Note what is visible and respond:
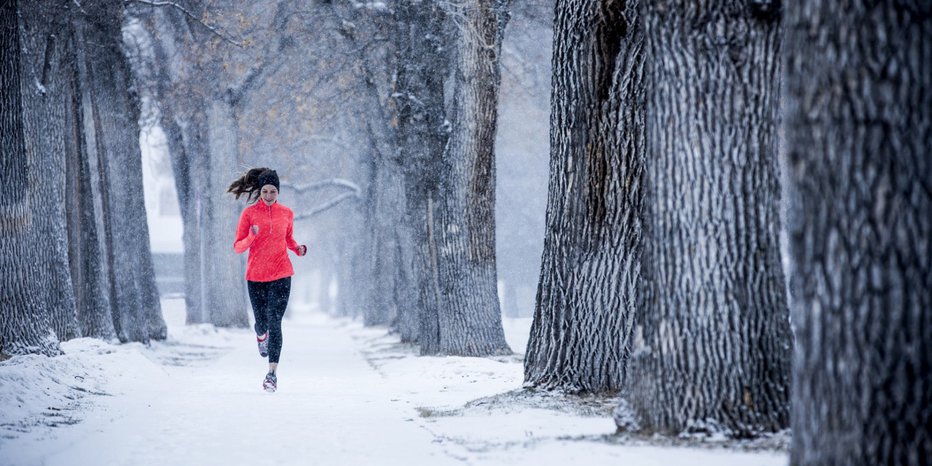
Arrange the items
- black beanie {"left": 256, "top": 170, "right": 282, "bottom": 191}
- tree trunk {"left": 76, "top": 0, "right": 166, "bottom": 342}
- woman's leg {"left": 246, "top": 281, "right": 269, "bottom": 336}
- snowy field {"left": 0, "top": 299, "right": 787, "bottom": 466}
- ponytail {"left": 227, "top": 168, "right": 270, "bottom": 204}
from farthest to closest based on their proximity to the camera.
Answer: tree trunk {"left": 76, "top": 0, "right": 166, "bottom": 342}, ponytail {"left": 227, "top": 168, "right": 270, "bottom": 204}, black beanie {"left": 256, "top": 170, "right": 282, "bottom": 191}, woman's leg {"left": 246, "top": 281, "right": 269, "bottom": 336}, snowy field {"left": 0, "top": 299, "right": 787, "bottom": 466}

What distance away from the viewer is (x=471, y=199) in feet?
42.7

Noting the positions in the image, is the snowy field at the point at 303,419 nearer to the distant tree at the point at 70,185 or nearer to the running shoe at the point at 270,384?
the running shoe at the point at 270,384

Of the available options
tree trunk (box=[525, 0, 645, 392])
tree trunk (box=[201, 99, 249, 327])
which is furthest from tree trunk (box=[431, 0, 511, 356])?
tree trunk (box=[201, 99, 249, 327])

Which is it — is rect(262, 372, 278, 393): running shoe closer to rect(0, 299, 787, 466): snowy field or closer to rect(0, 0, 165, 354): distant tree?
rect(0, 299, 787, 466): snowy field

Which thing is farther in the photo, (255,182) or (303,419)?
(255,182)

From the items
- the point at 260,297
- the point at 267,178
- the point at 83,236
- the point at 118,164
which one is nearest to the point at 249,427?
the point at 260,297

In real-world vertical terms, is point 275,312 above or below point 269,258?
below

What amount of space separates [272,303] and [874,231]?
6.69m

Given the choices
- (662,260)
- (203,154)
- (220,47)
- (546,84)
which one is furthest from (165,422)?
(203,154)

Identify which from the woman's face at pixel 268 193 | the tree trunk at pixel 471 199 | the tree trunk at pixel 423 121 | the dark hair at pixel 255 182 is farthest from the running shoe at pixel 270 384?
the tree trunk at pixel 423 121

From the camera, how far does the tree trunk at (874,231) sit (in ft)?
11.6

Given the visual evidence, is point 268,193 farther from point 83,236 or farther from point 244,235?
point 83,236

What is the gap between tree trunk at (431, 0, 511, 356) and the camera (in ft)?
41.7

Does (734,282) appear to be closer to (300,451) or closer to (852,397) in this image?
(852,397)
